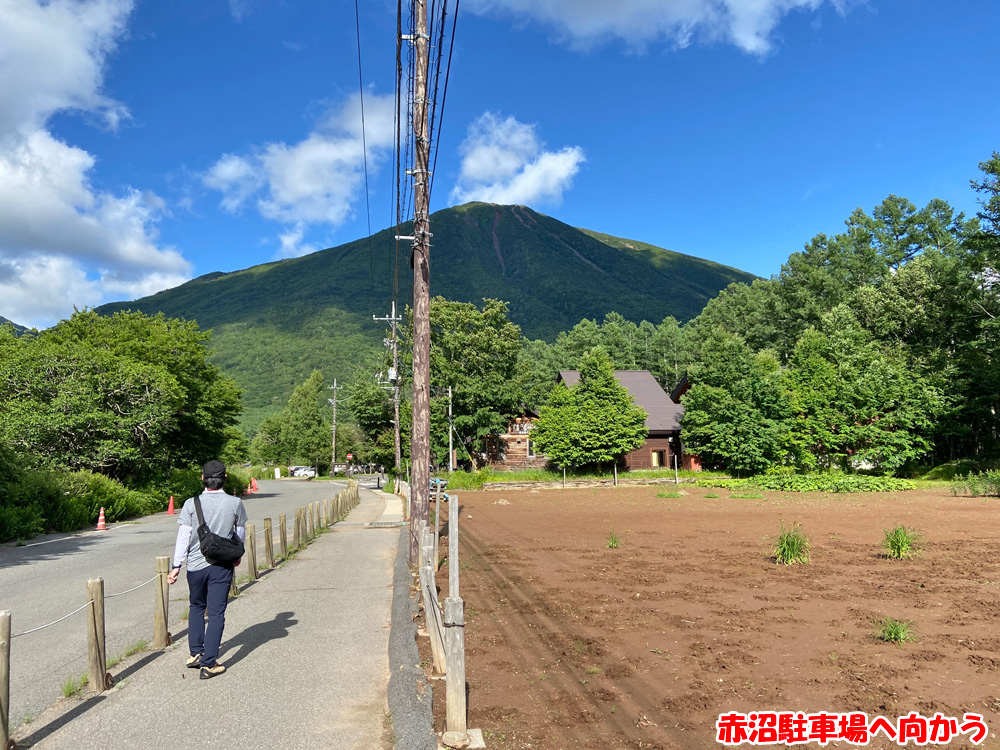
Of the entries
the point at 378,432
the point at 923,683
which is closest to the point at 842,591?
the point at 923,683

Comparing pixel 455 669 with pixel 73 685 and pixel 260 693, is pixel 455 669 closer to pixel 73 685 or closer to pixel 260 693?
pixel 260 693

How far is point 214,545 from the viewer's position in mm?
6234

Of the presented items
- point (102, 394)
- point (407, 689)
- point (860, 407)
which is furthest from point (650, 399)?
point (407, 689)

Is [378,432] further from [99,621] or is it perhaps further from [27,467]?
[99,621]

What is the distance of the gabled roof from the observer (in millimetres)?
49344

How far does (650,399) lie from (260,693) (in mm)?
48811

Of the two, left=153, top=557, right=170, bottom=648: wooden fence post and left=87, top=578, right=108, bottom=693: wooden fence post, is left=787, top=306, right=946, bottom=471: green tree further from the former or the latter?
left=87, top=578, right=108, bottom=693: wooden fence post

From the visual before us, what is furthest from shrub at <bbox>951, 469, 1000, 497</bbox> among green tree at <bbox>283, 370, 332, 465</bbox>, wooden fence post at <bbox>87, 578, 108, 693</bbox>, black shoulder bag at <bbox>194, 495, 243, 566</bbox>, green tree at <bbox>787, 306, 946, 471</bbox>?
green tree at <bbox>283, 370, 332, 465</bbox>

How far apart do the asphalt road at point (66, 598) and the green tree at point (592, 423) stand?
2920 centimetres

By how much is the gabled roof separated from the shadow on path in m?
40.6

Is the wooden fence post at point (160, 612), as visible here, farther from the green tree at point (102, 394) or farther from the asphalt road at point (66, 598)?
the green tree at point (102, 394)

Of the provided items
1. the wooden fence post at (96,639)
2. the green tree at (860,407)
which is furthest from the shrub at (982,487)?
the wooden fence post at (96,639)

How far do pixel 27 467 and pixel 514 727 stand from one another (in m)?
21.0

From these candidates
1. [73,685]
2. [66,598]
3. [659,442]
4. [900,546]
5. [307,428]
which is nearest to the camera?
[73,685]
